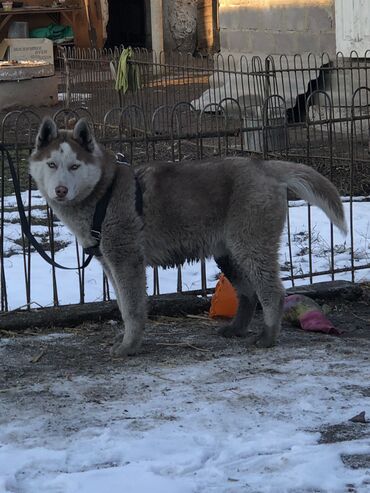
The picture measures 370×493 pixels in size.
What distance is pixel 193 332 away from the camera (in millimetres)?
6145

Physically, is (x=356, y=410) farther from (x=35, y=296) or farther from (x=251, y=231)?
(x=35, y=296)

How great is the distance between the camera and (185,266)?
8.34 m

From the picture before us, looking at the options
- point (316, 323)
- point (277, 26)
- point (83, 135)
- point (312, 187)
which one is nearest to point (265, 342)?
point (316, 323)

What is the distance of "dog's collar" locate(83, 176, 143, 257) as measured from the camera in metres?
5.51

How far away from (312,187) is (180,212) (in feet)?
2.65

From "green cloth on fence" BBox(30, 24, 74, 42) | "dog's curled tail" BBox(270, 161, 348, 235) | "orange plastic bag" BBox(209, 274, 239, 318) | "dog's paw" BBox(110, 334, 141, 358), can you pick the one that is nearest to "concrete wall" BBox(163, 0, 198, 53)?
"green cloth on fence" BBox(30, 24, 74, 42)

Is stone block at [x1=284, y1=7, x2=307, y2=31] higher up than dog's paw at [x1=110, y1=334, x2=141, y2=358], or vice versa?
stone block at [x1=284, y1=7, x2=307, y2=31]

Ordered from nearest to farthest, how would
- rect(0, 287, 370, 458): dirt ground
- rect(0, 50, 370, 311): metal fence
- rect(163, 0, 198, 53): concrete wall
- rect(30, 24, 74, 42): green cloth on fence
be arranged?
1. rect(0, 287, 370, 458): dirt ground
2. rect(0, 50, 370, 311): metal fence
3. rect(30, 24, 74, 42): green cloth on fence
4. rect(163, 0, 198, 53): concrete wall

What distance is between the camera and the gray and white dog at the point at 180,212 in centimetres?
552

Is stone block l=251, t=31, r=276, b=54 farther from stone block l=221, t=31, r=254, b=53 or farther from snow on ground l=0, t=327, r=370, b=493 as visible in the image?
snow on ground l=0, t=327, r=370, b=493

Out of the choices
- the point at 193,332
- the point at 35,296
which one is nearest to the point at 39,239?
the point at 35,296

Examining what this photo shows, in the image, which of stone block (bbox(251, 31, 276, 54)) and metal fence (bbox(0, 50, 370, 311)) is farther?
stone block (bbox(251, 31, 276, 54))

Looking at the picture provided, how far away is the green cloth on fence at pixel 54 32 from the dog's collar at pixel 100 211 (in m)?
20.2

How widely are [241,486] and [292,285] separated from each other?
3583mm
